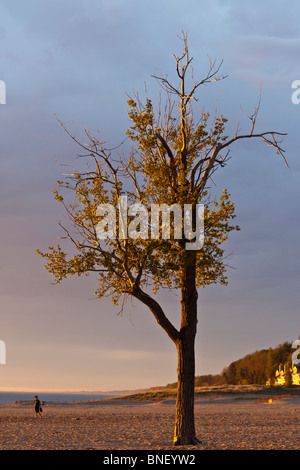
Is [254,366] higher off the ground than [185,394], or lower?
lower

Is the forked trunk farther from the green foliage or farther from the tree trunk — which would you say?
the green foliage

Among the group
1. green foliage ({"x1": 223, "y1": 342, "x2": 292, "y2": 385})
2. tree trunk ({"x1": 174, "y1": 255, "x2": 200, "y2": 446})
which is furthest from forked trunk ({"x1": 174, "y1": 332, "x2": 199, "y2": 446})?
green foliage ({"x1": 223, "y1": 342, "x2": 292, "y2": 385})

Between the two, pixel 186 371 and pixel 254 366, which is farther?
pixel 254 366

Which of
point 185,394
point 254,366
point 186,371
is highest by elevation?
point 186,371

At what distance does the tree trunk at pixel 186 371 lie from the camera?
835 inches

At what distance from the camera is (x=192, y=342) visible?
70.4 ft

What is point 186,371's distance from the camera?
2136cm

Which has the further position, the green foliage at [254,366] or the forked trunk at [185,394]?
the green foliage at [254,366]

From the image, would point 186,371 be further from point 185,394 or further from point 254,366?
point 254,366

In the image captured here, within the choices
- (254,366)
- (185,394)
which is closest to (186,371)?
(185,394)

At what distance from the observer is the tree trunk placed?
69.6 feet

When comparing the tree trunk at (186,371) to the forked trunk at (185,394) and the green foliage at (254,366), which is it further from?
the green foliage at (254,366)

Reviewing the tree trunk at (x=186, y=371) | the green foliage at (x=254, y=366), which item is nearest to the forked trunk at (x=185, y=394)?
the tree trunk at (x=186, y=371)
